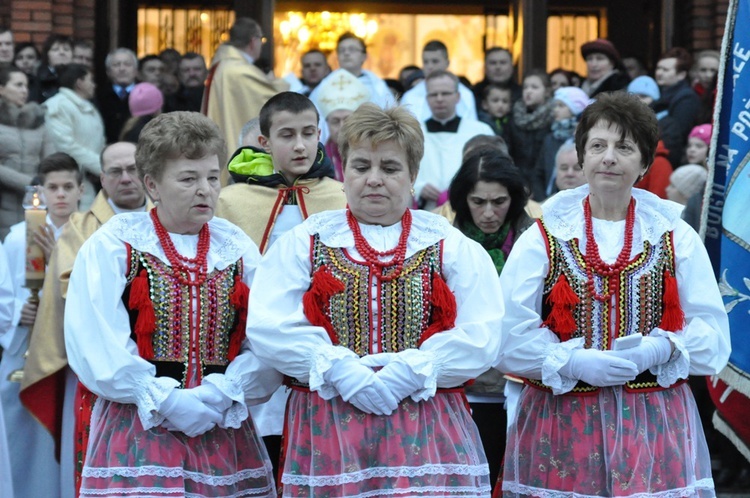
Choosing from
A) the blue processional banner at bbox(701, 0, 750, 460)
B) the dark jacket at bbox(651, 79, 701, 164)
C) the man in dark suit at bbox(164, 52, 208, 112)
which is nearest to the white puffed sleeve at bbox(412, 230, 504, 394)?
the blue processional banner at bbox(701, 0, 750, 460)

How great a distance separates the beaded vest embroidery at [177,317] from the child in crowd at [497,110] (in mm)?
5816

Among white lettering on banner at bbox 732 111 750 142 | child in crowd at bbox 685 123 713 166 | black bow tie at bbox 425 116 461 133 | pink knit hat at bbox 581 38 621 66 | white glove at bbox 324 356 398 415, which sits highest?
pink knit hat at bbox 581 38 621 66

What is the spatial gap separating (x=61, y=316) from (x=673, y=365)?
2821 mm

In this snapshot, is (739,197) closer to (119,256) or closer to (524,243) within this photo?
(524,243)

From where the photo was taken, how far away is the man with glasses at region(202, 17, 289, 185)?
9.55 m

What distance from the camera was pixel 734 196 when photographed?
231 inches

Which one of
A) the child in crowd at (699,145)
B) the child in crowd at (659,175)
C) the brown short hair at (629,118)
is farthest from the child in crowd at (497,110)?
the brown short hair at (629,118)

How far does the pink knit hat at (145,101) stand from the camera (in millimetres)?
9969

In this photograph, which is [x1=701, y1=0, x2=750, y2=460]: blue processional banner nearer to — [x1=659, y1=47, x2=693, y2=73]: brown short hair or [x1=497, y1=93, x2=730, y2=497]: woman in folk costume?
[x1=497, y1=93, x2=730, y2=497]: woman in folk costume

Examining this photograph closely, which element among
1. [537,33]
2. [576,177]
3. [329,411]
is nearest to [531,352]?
[329,411]

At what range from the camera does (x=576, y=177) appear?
744 cm

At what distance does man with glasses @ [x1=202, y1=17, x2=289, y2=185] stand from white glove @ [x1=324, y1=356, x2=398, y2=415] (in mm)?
5240

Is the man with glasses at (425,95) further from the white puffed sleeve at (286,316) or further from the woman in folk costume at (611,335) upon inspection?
the white puffed sleeve at (286,316)

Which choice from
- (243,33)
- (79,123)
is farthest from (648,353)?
(79,123)
